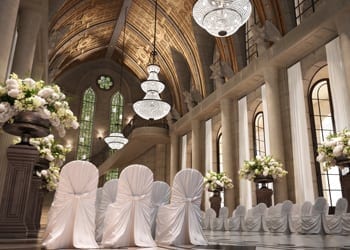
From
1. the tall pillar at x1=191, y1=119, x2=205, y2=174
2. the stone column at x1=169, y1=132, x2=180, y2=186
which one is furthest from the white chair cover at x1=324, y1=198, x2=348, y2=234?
the stone column at x1=169, y1=132, x2=180, y2=186

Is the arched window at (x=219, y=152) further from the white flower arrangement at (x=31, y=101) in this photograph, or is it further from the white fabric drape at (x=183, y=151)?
the white flower arrangement at (x=31, y=101)

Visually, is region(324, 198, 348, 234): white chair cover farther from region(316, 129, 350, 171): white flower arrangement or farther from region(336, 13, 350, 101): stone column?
region(336, 13, 350, 101): stone column

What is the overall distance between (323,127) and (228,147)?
3.92 meters

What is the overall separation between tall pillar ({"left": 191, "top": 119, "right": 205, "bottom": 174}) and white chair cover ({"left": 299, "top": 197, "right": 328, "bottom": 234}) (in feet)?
29.6

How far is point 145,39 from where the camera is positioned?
19.1 m

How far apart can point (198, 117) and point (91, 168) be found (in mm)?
12673

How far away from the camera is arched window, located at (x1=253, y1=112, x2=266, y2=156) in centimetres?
1265

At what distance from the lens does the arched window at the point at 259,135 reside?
12648 mm

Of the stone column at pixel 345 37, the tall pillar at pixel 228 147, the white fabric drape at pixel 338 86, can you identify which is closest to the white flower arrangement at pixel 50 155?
the white fabric drape at pixel 338 86

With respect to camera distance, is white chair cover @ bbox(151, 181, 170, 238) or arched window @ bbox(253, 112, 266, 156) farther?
arched window @ bbox(253, 112, 266, 156)

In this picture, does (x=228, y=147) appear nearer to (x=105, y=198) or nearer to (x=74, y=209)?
(x=105, y=198)

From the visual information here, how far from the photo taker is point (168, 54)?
18.6 meters

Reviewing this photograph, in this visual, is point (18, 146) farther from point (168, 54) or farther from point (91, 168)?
point (168, 54)

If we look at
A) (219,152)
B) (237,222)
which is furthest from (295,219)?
(219,152)
